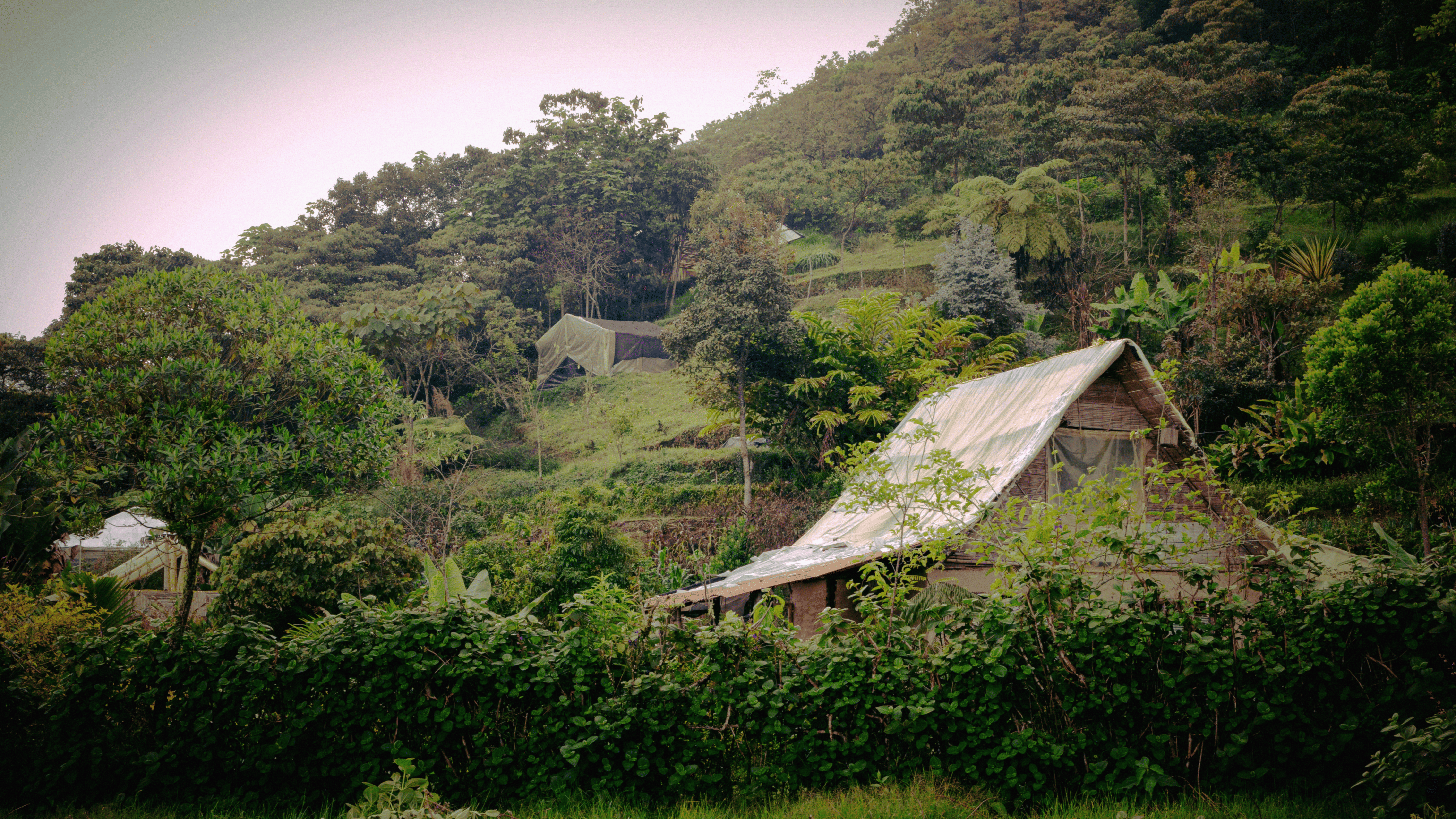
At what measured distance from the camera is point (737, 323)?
1488 cm

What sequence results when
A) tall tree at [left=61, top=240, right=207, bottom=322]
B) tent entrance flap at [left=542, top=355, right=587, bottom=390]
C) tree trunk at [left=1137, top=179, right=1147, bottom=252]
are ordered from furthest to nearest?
tent entrance flap at [left=542, top=355, right=587, bottom=390] → tall tree at [left=61, top=240, right=207, bottom=322] → tree trunk at [left=1137, top=179, right=1147, bottom=252]

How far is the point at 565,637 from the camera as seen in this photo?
4.09m

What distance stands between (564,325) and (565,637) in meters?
26.4

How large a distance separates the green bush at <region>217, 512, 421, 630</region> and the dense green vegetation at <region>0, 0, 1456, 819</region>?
2.0 inches

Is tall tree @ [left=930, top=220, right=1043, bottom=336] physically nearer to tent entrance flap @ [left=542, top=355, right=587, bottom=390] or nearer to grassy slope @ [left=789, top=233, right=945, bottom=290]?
grassy slope @ [left=789, top=233, right=945, bottom=290]

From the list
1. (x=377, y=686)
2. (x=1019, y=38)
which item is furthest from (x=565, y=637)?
(x=1019, y=38)


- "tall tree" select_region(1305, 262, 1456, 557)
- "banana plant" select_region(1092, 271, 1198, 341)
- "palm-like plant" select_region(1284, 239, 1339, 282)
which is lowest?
"tall tree" select_region(1305, 262, 1456, 557)

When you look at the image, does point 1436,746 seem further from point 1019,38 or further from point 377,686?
point 1019,38

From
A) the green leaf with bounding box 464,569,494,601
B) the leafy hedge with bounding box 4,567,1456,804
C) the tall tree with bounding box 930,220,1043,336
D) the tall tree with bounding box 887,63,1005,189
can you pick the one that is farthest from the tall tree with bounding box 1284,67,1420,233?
the green leaf with bounding box 464,569,494,601

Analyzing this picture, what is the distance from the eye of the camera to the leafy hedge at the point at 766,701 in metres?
3.75

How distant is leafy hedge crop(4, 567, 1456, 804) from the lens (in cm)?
375

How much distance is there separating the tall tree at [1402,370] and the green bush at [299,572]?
503 inches

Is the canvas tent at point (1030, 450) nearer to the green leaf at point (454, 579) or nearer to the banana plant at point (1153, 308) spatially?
the green leaf at point (454, 579)

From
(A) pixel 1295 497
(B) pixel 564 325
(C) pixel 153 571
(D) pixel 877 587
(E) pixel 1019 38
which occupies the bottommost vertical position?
(C) pixel 153 571
